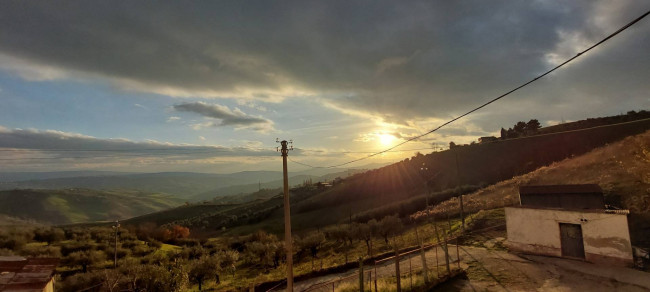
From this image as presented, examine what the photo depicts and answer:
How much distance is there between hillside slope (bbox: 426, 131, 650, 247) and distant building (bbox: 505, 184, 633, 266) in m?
4.32

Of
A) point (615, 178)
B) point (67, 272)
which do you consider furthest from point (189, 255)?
point (615, 178)

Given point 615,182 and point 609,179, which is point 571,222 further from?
point 609,179

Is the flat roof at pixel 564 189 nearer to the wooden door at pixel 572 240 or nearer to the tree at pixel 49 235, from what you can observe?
the wooden door at pixel 572 240

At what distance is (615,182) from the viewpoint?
3922cm

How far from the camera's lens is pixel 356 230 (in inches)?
1881

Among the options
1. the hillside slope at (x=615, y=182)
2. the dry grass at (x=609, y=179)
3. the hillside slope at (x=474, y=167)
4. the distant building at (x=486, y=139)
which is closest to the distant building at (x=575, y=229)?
the hillside slope at (x=615, y=182)

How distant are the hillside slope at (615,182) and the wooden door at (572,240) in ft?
18.1

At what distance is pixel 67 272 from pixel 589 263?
52984 mm

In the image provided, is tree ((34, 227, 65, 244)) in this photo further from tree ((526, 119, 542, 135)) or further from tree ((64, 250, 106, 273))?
tree ((526, 119, 542, 135))

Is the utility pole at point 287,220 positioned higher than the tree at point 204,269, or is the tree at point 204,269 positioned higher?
the utility pole at point 287,220

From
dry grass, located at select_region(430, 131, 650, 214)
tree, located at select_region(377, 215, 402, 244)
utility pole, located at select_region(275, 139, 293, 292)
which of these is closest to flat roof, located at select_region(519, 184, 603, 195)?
dry grass, located at select_region(430, 131, 650, 214)

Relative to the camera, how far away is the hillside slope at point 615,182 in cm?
2983

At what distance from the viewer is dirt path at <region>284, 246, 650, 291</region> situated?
19359 millimetres

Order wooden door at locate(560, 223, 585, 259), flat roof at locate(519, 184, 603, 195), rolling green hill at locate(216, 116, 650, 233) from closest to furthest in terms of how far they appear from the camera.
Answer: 1. wooden door at locate(560, 223, 585, 259)
2. flat roof at locate(519, 184, 603, 195)
3. rolling green hill at locate(216, 116, 650, 233)
